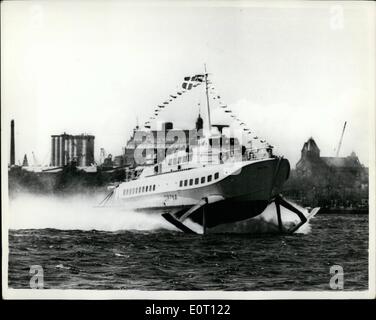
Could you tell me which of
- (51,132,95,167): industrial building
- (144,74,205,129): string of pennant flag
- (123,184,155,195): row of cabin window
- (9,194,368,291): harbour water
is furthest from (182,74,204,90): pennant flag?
(9,194,368,291): harbour water

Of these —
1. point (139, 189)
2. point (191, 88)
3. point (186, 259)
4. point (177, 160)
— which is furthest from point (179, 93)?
point (186, 259)

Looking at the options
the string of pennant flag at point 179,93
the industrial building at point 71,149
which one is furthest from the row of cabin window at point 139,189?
the string of pennant flag at point 179,93

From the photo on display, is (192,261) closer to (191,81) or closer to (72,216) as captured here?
(72,216)

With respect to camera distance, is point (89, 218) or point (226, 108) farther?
point (89, 218)

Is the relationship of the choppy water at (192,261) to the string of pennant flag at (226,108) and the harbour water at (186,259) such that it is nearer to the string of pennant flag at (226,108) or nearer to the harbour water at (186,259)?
the harbour water at (186,259)

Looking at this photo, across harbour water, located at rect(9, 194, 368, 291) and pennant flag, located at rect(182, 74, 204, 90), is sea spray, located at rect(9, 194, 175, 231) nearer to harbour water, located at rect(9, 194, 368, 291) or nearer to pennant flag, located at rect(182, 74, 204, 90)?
harbour water, located at rect(9, 194, 368, 291)
